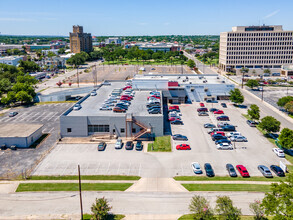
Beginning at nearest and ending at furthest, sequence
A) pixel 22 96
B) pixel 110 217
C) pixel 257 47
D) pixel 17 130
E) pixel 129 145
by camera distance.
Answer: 1. pixel 110 217
2. pixel 129 145
3. pixel 17 130
4. pixel 22 96
5. pixel 257 47

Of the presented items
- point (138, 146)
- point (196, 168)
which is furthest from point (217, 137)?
point (138, 146)

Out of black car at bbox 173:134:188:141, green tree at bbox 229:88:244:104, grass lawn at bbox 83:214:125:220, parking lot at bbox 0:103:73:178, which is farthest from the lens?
green tree at bbox 229:88:244:104

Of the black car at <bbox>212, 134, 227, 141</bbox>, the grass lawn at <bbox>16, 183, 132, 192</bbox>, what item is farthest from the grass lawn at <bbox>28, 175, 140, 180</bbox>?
the black car at <bbox>212, 134, 227, 141</bbox>

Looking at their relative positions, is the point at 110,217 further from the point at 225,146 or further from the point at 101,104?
the point at 101,104

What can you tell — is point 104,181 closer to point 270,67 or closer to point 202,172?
point 202,172

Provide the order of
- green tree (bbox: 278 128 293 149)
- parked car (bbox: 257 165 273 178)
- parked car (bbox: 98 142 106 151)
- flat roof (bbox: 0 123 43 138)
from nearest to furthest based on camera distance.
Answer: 1. parked car (bbox: 257 165 273 178)
2. green tree (bbox: 278 128 293 149)
3. parked car (bbox: 98 142 106 151)
4. flat roof (bbox: 0 123 43 138)

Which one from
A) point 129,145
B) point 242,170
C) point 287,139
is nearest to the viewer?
point 242,170

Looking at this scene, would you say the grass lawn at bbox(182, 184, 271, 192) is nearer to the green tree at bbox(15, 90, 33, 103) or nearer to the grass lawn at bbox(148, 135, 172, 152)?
the grass lawn at bbox(148, 135, 172, 152)

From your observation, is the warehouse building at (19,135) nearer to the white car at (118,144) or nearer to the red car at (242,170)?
the white car at (118,144)
